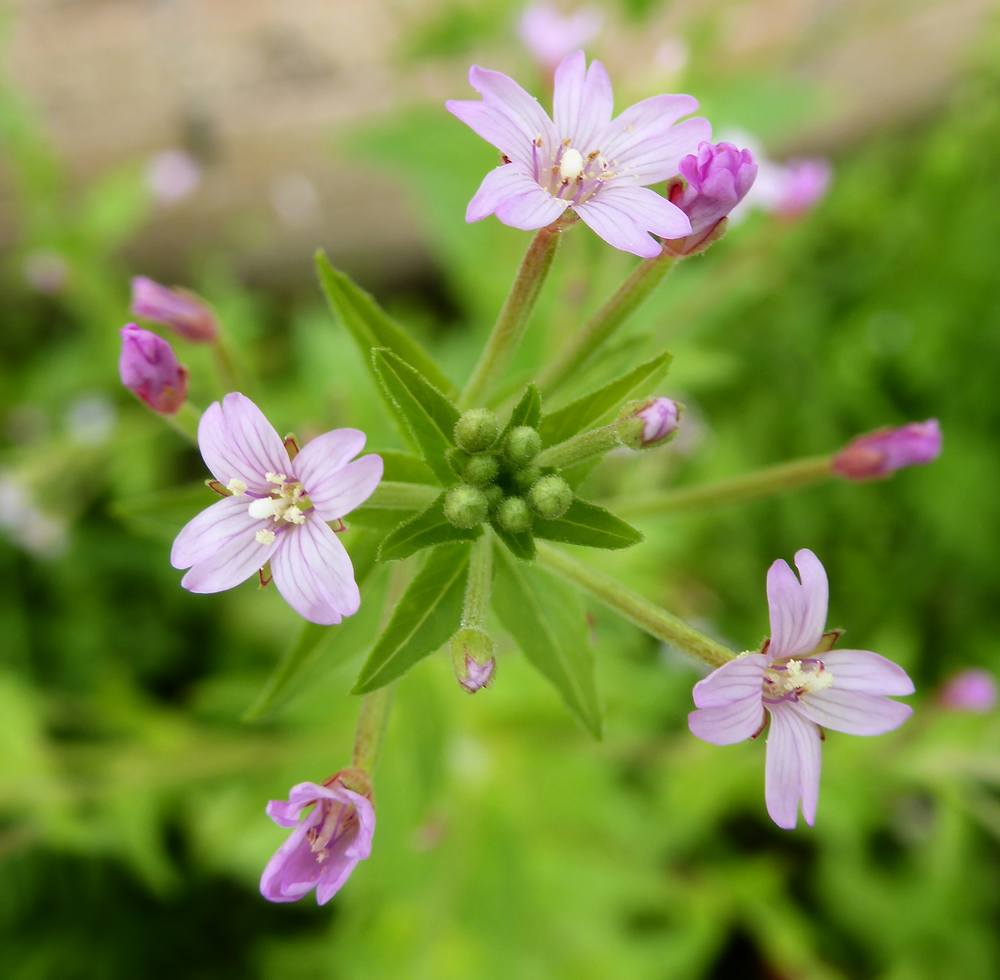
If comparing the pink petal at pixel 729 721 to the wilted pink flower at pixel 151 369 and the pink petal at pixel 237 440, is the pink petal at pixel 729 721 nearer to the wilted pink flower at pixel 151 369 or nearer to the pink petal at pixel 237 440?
the pink petal at pixel 237 440

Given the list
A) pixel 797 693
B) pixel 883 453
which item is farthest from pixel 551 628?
pixel 883 453

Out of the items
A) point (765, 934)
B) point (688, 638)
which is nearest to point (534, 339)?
point (688, 638)

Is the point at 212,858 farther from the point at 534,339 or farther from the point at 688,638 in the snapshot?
the point at 688,638

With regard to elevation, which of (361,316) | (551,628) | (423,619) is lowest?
(551,628)

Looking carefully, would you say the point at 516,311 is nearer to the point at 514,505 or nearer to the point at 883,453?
the point at 514,505

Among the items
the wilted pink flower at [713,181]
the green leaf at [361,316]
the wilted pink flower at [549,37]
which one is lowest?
the green leaf at [361,316]

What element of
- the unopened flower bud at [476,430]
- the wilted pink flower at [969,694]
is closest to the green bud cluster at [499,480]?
the unopened flower bud at [476,430]

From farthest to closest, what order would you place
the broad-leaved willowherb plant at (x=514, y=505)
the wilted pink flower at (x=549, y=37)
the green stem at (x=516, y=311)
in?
the wilted pink flower at (x=549, y=37) → the green stem at (x=516, y=311) → the broad-leaved willowherb plant at (x=514, y=505)
